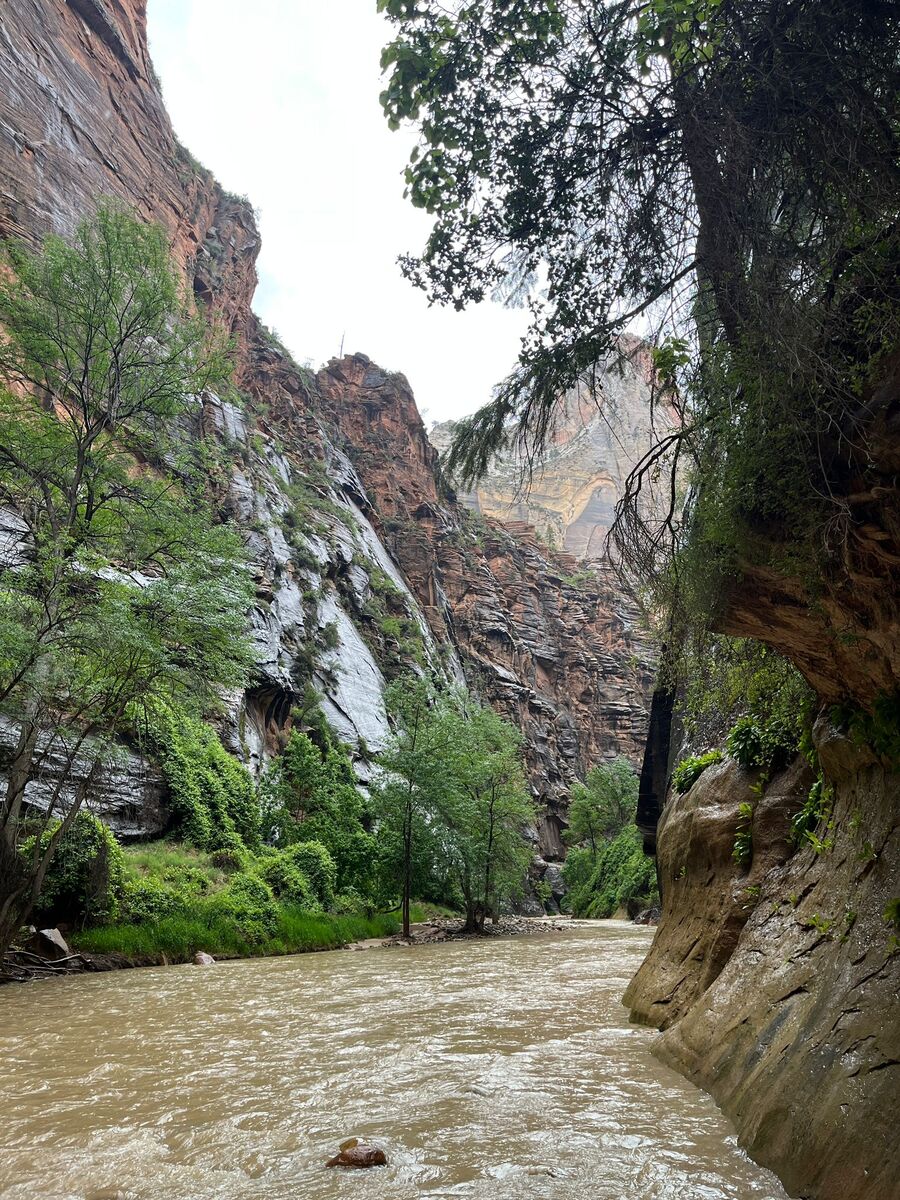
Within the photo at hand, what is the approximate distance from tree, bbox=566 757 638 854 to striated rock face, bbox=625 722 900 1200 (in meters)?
47.7

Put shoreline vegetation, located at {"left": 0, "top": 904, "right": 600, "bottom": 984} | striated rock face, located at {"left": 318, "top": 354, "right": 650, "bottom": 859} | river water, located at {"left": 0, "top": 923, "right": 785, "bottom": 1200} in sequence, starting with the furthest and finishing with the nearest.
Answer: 1. striated rock face, located at {"left": 318, "top": 354, "right": 650, "bottom": 859}
2. shoreline vegetation, located at {"left": 0, "top": 904, "right": 600, "bottom": 984}
3. river water, located at {"left": 0, "top": 923, "right": 785, "bottom": 1200}

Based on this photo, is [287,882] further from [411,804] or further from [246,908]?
[411,804]

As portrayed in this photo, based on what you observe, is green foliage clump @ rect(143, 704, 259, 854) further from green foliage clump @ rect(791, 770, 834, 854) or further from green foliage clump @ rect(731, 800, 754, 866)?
green foliage clump @ rect(791, 770, 834, 854)

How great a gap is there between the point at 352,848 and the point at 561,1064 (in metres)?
19.4

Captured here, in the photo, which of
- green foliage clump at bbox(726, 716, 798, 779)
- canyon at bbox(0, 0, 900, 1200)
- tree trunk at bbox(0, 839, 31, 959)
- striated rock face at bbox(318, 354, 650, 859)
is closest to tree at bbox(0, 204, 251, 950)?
tree trunk at bbox(0, 839, 31, 959)

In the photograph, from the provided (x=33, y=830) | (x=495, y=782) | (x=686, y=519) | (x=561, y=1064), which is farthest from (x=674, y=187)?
(x=495, y=782)

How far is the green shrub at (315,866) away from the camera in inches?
806

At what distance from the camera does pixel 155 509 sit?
13117 mm

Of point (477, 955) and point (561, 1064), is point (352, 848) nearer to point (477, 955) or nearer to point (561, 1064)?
point (477, 955)

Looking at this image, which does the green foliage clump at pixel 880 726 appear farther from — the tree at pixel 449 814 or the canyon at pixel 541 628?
the tree at pixel 449 814

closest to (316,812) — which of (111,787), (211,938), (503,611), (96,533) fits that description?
(111,787)

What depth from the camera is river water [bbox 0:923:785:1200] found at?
3.25 metres

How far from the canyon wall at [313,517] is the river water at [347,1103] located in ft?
14.1

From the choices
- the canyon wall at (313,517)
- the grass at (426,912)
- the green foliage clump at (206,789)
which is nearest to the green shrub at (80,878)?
the canyon wall at (313,517)
